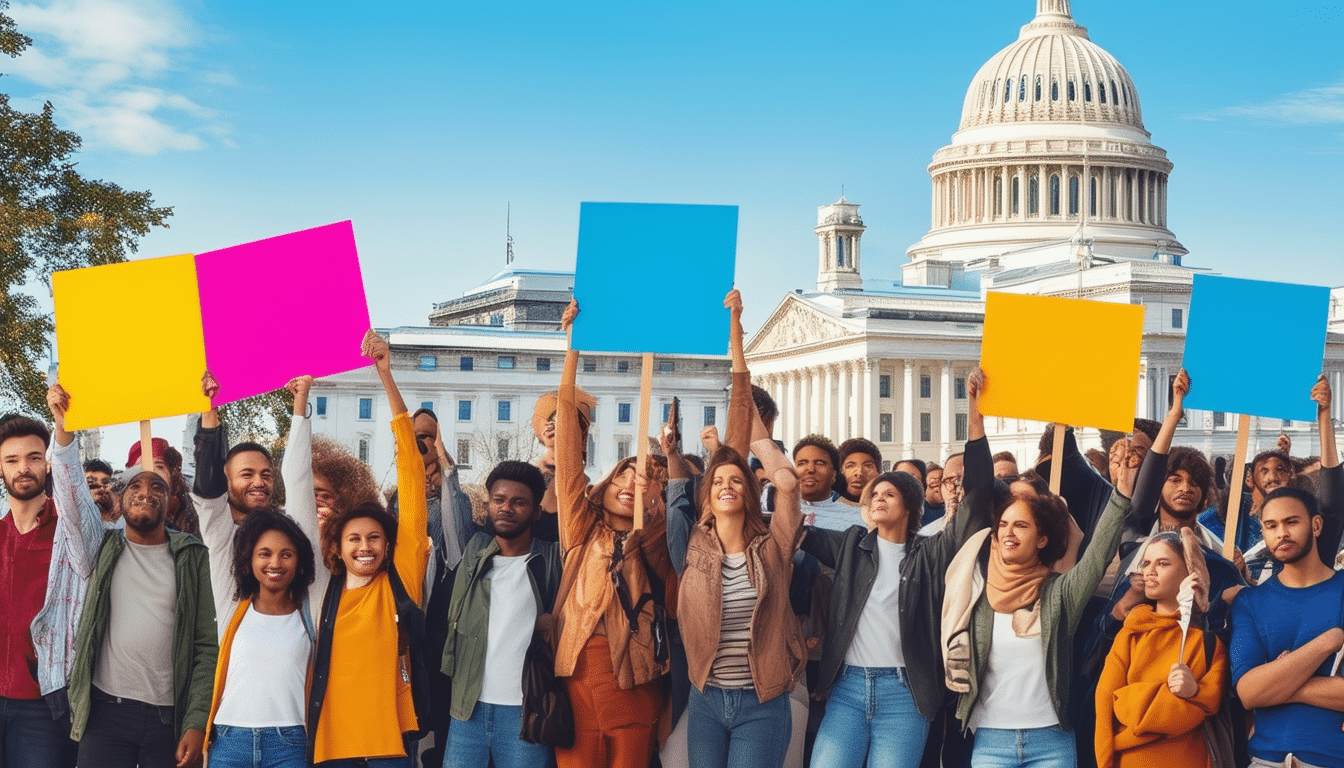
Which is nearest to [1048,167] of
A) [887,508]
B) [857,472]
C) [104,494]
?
[857,472]

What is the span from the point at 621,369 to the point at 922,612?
3208 inches

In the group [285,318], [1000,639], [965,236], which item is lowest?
[1000,639]

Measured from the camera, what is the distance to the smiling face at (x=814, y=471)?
338 inches

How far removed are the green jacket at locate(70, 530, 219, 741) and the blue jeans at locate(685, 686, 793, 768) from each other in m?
1.91

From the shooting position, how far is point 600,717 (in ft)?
22.8

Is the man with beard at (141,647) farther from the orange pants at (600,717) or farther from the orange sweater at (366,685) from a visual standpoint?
the orange pants at (600,717)

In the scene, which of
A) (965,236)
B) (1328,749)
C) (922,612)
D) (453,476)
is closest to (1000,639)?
(922,612)

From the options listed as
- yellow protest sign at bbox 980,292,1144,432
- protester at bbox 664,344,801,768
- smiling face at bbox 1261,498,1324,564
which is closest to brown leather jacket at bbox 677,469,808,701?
protester at bbox 664,344,801,768

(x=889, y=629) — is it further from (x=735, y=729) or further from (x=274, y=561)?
(x=274, y=561)

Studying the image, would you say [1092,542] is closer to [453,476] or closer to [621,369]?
[453,476]

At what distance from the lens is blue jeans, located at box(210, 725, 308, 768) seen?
6.53 m

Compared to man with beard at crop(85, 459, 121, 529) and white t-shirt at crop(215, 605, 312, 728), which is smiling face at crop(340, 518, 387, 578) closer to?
white t-shirt at crop(215, 605, 312, 728)

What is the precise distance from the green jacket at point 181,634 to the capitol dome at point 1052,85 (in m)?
96.7

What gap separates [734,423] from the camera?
299 inches
